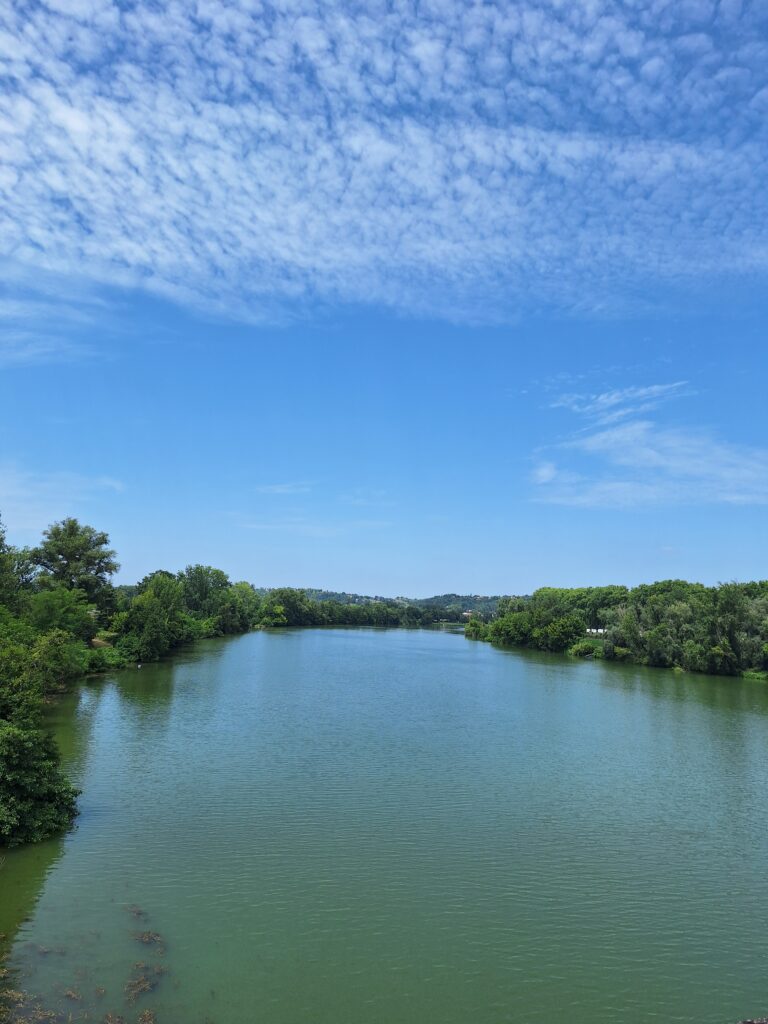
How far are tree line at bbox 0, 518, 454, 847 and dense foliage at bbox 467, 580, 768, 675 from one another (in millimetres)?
48709

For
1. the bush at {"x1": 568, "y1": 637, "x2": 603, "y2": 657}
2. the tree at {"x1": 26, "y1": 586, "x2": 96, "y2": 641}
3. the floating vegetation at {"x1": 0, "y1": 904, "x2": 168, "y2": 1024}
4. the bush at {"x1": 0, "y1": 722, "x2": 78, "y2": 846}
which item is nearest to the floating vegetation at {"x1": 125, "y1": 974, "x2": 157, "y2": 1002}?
the floating vegetation at {"x1": 0, "y1": 904, "x2": 168, "y2": 1024}

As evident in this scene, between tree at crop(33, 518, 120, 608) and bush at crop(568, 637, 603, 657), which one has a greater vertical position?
tree at crop(33, 518, 120, 608)

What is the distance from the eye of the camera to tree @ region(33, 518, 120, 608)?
6359cm

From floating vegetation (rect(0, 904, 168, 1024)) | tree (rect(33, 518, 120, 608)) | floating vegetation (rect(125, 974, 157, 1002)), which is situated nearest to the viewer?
floating vegetation (rect(0, 904, 168, 1024))

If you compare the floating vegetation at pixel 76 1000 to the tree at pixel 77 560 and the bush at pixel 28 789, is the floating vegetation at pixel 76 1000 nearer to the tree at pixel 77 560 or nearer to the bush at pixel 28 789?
the bush at pixel 28 789

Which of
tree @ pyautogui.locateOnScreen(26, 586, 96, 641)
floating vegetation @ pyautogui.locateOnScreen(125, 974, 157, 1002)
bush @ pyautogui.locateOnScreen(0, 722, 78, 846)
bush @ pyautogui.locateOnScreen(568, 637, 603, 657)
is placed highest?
tree @ pyautogui.locateOnScreen(26, 586, 96, 641)

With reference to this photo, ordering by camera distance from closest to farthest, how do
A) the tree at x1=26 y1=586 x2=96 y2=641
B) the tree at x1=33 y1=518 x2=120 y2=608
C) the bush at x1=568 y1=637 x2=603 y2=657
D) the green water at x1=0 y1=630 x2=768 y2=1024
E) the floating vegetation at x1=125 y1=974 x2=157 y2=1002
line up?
the floating vegetation at x1=125 y1=974 x2=157 y2=1002 < the green water at x1=0 y1=630 x2=768 y2=1024 < the tree at x1=26 y1=586 x2=96 y2=641 < the tree at x1=33 y1=518 x2=120 y2=608 < the bush at x1=568 y1=637 x2=603 y2=657

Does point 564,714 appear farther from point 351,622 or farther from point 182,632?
point 351,622

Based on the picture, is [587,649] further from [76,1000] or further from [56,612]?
[76,1000]

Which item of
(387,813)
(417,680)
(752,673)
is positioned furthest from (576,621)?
(387,813)

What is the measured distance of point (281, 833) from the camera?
58.6ft

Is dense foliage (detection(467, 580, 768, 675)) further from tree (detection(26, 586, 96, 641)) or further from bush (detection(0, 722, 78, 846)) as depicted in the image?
bush (detection(0, 722, 78, 846))

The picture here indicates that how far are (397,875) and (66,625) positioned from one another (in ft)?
129

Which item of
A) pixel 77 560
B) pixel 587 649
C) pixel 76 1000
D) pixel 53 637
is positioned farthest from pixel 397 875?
pixel 587 649
